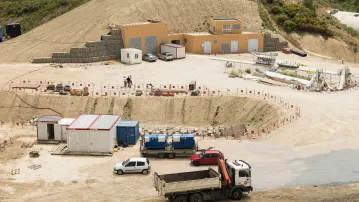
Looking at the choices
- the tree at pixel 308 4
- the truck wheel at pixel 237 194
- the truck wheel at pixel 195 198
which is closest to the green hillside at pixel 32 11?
the tree at pixel 308 4

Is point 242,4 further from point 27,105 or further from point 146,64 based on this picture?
A: point 27,105

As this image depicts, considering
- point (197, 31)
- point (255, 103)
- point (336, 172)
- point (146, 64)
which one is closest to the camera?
point (336, 172)

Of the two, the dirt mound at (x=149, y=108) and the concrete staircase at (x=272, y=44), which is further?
the concrete staircase at (x=272, y=44)

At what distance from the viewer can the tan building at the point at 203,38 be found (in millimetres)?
66312

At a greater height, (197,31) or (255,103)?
(197,31)

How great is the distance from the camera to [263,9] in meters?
78.5

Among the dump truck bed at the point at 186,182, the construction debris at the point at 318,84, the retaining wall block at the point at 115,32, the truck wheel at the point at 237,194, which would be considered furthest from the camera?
the retaining wall block at the point at 115,32

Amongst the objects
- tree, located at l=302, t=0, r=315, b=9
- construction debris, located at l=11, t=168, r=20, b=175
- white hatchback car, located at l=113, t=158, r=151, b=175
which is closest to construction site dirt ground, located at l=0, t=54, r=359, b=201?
construction debris, located at l=11, t=168, r=20, b=175

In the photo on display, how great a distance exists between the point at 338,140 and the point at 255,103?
Answer: 34.3ft

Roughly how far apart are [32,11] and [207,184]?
6780cm

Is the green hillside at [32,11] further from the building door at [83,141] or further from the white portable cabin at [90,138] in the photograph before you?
the building door at [83,141]

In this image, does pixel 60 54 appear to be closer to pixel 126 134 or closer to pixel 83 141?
pixel 126 134

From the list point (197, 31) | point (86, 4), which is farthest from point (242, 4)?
point (86, 4)

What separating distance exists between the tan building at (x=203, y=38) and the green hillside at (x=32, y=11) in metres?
17.5
